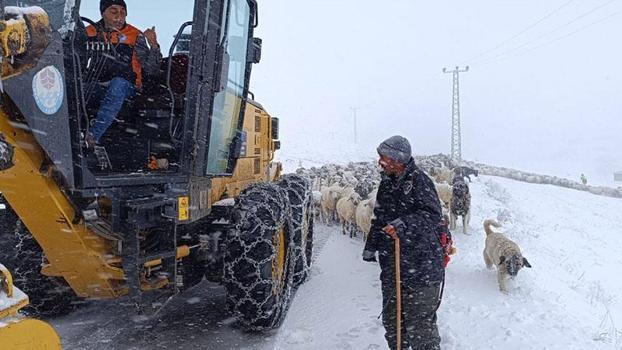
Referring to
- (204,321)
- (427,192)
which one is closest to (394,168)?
(427,192)

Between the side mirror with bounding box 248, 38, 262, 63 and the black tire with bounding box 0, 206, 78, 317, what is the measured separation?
2.69 meters

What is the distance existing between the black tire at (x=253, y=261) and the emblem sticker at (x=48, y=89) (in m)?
2.00

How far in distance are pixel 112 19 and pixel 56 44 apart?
1675 millimetres

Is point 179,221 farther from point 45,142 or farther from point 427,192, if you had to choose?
point 427,192

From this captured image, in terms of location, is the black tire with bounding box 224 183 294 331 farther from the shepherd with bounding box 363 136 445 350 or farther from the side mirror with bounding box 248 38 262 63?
the side mirror with bounding box 248 38 262 63

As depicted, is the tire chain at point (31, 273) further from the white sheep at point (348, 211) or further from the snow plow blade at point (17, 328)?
Result: the white sheep at point (348, 211)

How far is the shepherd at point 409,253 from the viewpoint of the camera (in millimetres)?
3895

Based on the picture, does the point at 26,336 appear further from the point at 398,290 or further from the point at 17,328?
the point at 398,290

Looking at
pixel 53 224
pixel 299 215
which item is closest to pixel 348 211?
pixel 299 215

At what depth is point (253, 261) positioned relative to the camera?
4.73 m

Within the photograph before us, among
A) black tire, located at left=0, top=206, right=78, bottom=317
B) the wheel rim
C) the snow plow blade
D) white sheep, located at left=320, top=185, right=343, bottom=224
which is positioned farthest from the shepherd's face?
white sheep, located at left=320, top=185, right=343, bottom=224

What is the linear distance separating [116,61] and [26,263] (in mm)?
2084

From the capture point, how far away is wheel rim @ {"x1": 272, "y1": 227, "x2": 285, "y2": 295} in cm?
499

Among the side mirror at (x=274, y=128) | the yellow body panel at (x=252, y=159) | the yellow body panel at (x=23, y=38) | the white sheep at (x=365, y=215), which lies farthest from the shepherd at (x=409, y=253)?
the white sheep at (x=365, y=215)
